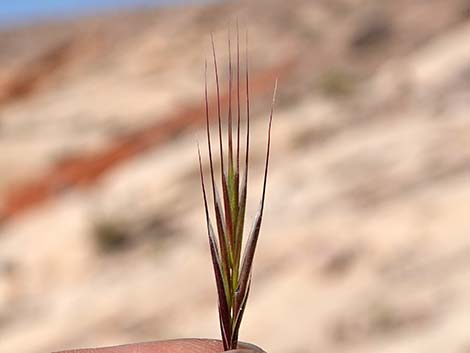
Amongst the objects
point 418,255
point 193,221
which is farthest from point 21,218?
point 418,255

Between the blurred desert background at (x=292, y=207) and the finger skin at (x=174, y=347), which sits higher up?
the blurred desert background at (x=292, y=207)

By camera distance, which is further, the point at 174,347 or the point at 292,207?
the point at 292,207

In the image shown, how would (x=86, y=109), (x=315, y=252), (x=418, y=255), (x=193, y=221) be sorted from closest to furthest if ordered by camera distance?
(x=418, y=255) → (x=315, y=252) → (x=193, y=221) → (x=86, y=109)

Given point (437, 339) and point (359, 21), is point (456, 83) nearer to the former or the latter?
point (437, 339)

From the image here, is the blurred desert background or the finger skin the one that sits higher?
the blurred desert background

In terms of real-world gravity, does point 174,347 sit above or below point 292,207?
below

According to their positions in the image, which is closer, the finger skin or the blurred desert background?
the finger skin

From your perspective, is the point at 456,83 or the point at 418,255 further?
the point at 456,83

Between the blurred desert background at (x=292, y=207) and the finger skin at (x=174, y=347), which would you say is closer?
the finger skin at (x=174, y=347)
